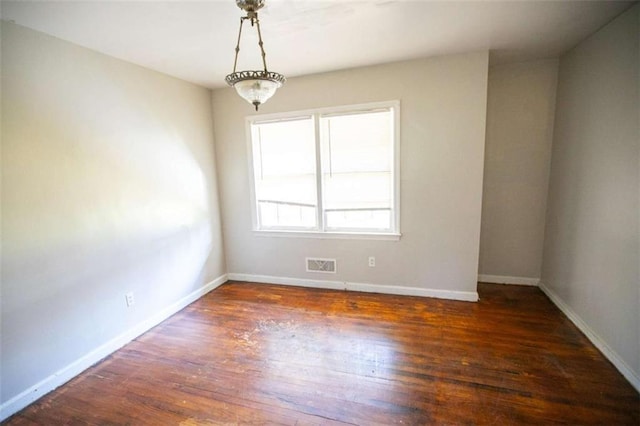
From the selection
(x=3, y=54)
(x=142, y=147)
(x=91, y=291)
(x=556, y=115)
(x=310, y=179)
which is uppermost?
(x=3, y=54)

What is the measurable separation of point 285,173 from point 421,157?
62.7 inches

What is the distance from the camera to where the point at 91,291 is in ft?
7.47

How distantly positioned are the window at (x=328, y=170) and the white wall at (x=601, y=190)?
1.60 m

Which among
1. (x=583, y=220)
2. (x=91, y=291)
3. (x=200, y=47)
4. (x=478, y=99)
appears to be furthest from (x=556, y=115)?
(x=91, y=291)

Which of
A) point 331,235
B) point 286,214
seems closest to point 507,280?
point 331,235

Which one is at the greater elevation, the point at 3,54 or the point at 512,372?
the point at 3,54

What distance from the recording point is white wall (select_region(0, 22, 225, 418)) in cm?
183

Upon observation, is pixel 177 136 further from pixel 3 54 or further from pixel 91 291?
pixel 91 291

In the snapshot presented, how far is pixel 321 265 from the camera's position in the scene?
3537mm

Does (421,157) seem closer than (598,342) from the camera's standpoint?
No

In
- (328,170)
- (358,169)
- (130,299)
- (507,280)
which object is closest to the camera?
(130,299)

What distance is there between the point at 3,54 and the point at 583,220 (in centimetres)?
445

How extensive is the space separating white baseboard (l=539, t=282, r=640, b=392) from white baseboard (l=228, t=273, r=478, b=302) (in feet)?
2.47

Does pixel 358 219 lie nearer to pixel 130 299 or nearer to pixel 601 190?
pixel 601 190
